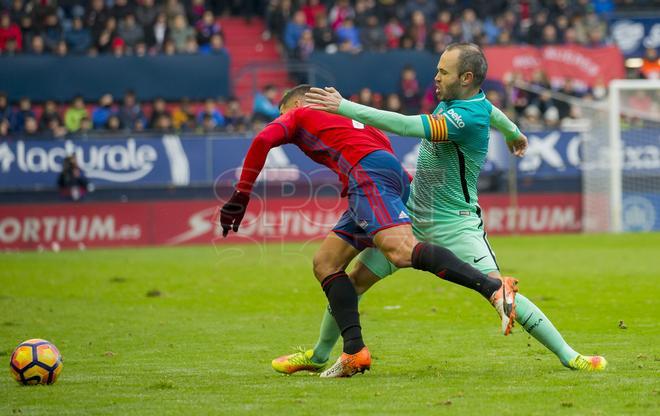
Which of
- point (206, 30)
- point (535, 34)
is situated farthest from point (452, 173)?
point (535, 34)

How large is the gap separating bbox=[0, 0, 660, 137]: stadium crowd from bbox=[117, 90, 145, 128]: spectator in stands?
21 mm

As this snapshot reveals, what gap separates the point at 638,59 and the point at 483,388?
24.9 meters

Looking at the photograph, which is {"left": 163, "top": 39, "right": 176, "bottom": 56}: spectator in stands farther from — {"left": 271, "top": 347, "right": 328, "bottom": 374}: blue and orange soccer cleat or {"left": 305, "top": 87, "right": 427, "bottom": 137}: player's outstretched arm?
{"left": 305, "top": 87, "right": 427, "bottom": 137}: player's outstretched arm

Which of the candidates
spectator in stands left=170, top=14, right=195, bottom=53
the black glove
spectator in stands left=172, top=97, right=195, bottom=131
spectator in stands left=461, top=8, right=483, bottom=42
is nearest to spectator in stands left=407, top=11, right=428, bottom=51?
spectator in stands left=461, top=8, right=483, bottom=42

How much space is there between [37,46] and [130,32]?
218cm

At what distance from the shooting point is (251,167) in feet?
25.8

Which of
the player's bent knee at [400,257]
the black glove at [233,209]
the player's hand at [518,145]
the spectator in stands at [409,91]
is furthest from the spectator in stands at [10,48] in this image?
the player's bent knee at [400,257]

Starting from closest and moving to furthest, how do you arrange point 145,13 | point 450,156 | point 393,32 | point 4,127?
point 450,156 < point 4,127 < point 145,13 < point 393,32

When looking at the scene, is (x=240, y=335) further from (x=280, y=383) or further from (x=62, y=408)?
(x=62, y=408)

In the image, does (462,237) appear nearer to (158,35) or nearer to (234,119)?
(234,119)

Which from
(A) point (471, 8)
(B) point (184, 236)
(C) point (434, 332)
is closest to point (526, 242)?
(B) point (184, 236)

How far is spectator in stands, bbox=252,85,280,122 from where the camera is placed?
24656 mm

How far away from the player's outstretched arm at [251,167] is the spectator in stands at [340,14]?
2094 cm

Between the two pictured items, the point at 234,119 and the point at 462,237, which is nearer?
the point at 462,237
